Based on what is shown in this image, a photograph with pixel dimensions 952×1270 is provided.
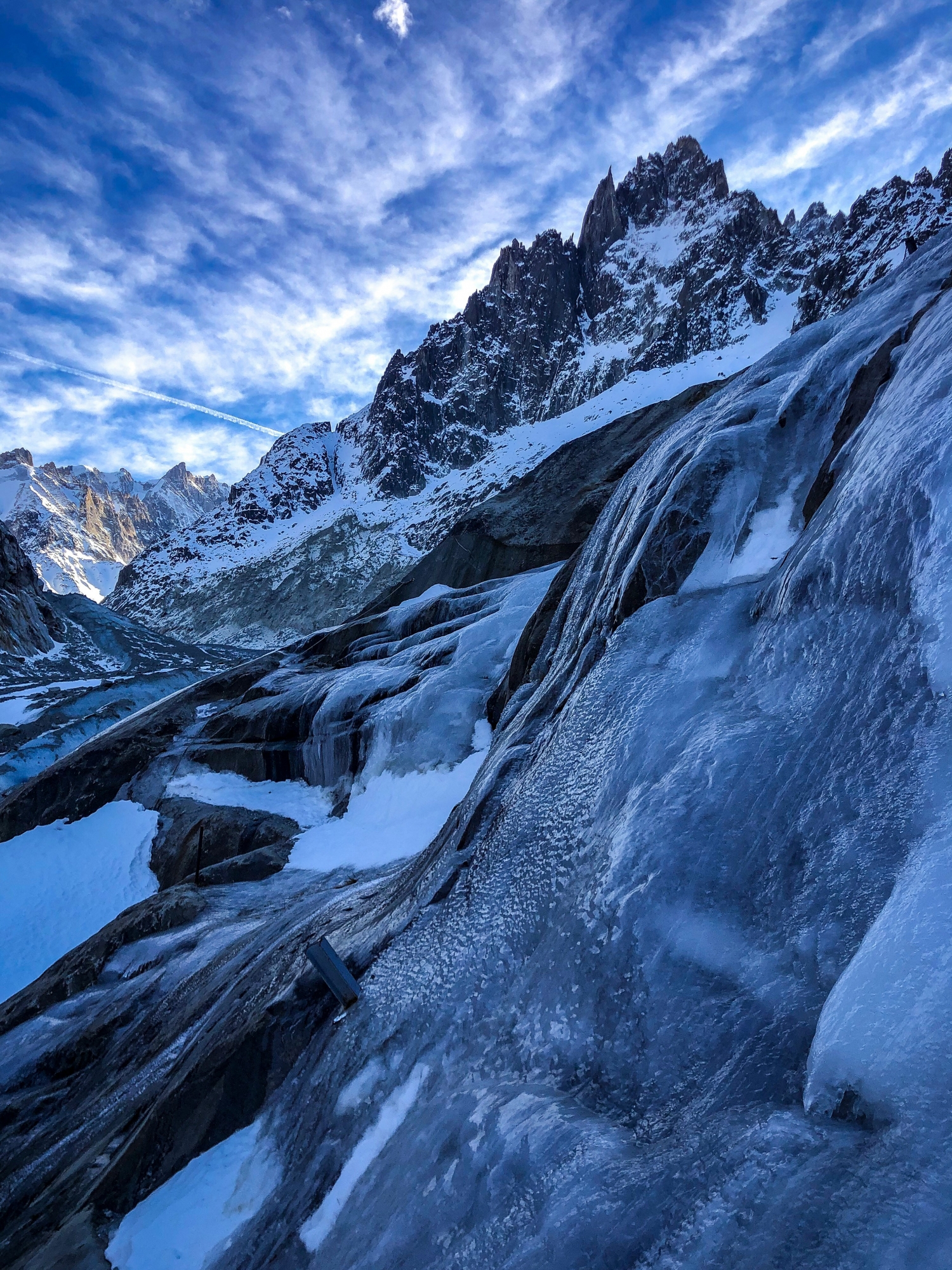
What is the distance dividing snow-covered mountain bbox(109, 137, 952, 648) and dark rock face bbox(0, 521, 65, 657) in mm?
34862

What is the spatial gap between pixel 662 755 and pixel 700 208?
105m

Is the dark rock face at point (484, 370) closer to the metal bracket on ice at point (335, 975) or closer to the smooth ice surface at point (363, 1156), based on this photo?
the metal bracket on ice at point (335, 975)

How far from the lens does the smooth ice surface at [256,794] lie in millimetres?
11664

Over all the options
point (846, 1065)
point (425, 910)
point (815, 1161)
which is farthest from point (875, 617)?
point (425, 910)

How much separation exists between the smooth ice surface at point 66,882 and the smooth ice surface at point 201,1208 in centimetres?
780

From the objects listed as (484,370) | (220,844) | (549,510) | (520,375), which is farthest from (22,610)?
(484,370)

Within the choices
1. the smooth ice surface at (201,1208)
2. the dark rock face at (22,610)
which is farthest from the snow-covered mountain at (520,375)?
the smooth ice surface at (201,1208)

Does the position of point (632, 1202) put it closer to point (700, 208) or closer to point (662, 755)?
point (662, 755)

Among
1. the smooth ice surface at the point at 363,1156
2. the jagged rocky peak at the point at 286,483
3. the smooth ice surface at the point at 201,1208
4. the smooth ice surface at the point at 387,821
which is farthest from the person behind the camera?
the jagged rocky peak at the point at 286,483

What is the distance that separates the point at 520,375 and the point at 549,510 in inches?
3240

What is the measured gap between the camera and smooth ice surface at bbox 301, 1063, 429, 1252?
2713mm

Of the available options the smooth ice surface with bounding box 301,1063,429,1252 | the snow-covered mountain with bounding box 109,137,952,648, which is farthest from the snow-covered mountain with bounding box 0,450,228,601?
the smooth ice surface with bounding box 301,1063,429,1252

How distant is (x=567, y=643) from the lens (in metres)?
6.25

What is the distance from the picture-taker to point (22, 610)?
3925 cm
